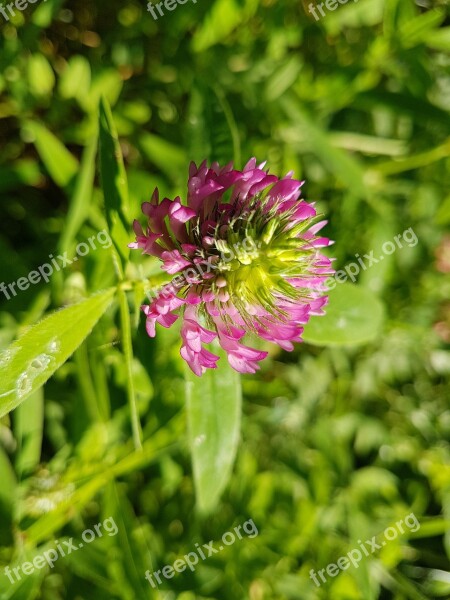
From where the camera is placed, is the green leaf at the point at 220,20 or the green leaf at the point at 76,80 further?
the green leaf at the point at 76,80

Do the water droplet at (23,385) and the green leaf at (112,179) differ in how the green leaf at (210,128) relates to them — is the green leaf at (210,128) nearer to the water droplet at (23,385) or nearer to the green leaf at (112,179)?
the green leaf at (112,179)

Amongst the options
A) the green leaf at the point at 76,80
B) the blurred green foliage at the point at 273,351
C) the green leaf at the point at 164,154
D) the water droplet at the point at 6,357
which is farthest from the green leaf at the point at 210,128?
the water droplet at the point at 6,357

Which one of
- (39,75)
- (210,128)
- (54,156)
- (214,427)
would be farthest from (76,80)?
(214,427)

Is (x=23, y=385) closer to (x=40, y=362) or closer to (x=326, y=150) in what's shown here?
(x=40, y=362)

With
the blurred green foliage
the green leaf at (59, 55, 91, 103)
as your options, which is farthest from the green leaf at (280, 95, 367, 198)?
the green leaf at (59, 55, 91, 103)

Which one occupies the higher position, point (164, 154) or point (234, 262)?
point (164, 154)

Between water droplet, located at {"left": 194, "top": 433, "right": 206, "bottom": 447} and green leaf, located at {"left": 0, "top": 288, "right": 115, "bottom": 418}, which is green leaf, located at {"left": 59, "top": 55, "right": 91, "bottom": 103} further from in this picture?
water droplet, located at {"left": 194, "top": 433, "right": 206, "bottom": 447}

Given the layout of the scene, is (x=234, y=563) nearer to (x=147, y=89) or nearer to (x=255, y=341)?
(x=255, y=341)
